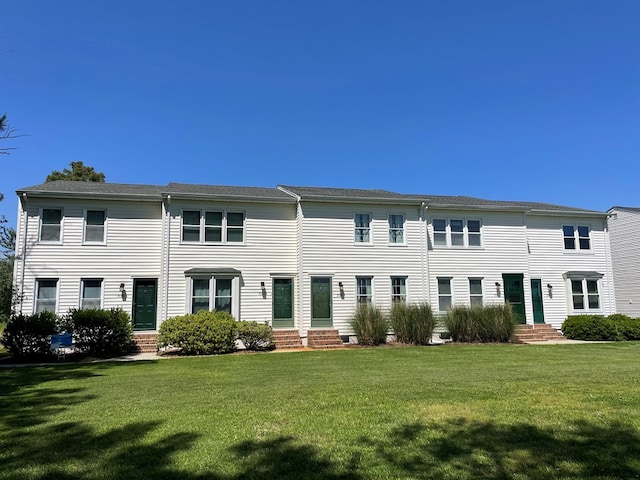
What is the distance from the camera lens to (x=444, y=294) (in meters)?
19.3

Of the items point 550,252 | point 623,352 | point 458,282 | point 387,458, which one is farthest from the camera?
point 550,252

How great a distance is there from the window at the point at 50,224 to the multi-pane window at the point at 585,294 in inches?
880

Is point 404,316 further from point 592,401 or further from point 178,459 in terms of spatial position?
point 178,459

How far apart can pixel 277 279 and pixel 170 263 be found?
13.7ft

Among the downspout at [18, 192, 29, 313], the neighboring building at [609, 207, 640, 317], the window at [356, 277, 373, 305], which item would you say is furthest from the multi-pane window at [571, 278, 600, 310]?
the downspout at [18, 192, 29, 313]

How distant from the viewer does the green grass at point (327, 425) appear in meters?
3.89

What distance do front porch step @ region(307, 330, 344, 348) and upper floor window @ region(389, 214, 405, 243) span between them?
486 centimetres

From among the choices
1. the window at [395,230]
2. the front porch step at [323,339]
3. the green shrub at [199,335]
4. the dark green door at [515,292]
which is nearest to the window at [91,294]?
the green shrub at [199,335]

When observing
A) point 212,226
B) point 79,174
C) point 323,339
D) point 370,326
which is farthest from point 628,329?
point 79,174

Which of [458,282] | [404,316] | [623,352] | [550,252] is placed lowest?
[623,352]

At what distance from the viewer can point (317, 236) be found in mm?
17969

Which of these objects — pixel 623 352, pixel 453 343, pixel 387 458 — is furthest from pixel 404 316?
pixel 387 458

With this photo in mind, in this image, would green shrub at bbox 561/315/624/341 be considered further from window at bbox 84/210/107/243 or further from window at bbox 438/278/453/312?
window at bbox 84/210/107/243

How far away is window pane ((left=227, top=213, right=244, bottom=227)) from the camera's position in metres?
17.9
